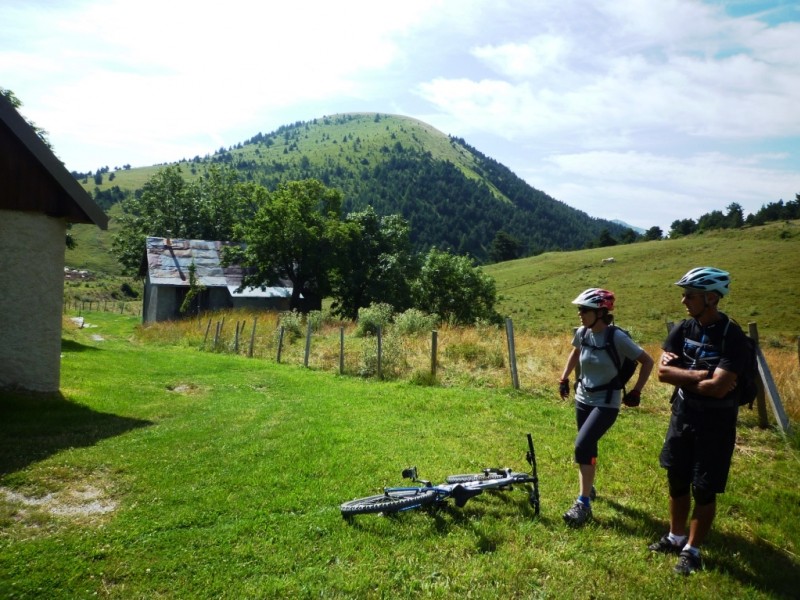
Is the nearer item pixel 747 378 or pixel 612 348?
pixel 747 378

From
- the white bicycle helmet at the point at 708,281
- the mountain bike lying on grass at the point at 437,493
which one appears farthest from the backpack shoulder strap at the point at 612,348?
the mountain bike lying on grass at the point at 437,493

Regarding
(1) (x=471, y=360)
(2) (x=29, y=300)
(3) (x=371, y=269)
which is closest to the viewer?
(2) (x=29, y=300)

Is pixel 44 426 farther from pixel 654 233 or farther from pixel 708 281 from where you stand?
pixel 654 233

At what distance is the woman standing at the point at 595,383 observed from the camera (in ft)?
16.4

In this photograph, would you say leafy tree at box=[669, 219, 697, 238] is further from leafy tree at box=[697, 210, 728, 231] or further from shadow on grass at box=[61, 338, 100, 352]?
shadow on grass at box=[61, 338, 100, 352]

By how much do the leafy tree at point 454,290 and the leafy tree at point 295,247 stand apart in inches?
259

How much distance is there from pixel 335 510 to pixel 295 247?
30.8 metres

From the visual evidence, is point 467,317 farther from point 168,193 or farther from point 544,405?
point 168,193

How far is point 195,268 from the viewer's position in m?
35.5

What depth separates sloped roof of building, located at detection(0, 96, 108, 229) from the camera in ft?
30.3

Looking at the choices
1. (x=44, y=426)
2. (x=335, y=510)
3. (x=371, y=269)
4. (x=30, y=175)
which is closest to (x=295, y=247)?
(x=371, y=269)

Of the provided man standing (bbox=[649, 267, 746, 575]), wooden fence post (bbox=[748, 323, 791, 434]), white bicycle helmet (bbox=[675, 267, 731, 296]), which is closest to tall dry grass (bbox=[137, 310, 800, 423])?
wooden fence post (bbox=[748, 323, 791, 434])

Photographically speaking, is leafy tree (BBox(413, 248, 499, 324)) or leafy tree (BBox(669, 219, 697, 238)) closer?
leafy tree (BBox(413, 248, 499, 324))

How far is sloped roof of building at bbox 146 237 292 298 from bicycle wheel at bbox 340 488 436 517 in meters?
31.8
